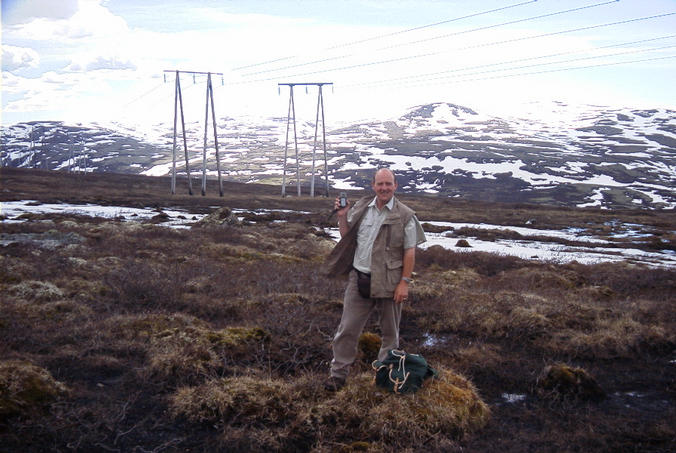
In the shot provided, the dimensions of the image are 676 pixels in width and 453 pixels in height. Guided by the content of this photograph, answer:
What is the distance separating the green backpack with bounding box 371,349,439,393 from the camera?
550 centimetres

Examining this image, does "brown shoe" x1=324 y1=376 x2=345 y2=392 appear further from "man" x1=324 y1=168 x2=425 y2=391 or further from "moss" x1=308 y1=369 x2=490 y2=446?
"moss" x1=308 y1=369 x2=490 y2=446

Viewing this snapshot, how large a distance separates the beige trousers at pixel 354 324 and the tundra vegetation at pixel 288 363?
0.34m

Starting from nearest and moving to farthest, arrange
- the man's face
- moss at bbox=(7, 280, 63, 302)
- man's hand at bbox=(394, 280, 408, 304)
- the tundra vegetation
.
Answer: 1. the tundra vegetation
2. man's hand at bbox=(394, 280, 408, 304)
3. the man's face
4. moss at bbox=(7, 280, 63, 302)

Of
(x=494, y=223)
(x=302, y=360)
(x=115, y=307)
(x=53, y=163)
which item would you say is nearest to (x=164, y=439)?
(x=302, y=360)

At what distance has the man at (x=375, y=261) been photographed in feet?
18.2

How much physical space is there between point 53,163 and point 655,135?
208475 millimetres

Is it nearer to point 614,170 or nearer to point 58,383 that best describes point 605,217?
point 58,383

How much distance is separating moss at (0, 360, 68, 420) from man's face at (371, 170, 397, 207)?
153 inches

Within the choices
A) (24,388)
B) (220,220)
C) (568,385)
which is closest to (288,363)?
(24,388)

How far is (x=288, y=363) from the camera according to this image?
6977 mm

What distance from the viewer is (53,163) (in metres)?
174

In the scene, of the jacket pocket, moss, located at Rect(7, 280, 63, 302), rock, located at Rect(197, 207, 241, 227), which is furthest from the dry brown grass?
rock, located at Rect(197, 207, 241, 227)

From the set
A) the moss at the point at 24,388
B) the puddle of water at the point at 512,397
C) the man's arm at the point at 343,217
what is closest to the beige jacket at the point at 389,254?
the man's arm at the point at 343,217

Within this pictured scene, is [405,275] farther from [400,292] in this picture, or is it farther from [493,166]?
[493,166]
